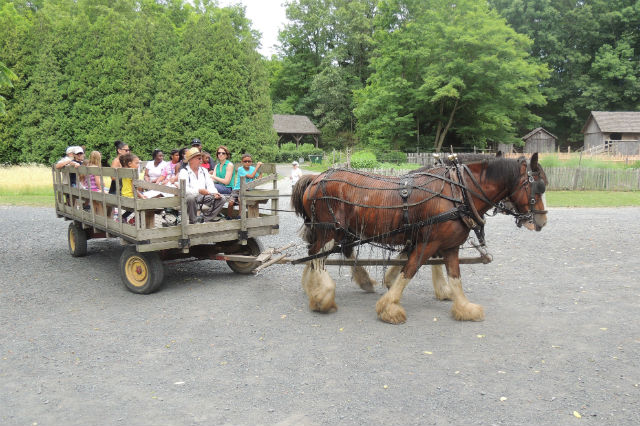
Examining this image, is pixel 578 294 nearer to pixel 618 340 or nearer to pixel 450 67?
pixel 618 340

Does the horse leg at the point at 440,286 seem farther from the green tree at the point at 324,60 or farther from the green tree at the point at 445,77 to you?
the green tree at the point at 324,60

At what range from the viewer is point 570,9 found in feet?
153

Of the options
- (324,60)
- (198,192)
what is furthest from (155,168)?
(324,60)

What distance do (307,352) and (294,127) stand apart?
153 feet

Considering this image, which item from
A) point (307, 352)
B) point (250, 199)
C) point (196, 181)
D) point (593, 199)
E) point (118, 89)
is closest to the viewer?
point (307, 352)

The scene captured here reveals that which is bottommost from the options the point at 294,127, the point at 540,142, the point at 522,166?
the point at 522,166

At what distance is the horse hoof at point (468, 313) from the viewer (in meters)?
5.25

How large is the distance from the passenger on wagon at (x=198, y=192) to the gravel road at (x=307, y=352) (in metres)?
1.05

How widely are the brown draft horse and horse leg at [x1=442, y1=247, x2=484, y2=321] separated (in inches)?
0.4

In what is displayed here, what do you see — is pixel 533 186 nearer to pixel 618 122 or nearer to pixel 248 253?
pixel 248 253

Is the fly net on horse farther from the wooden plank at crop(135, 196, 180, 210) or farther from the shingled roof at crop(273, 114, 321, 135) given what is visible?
the shingled roof at crop(273, 114, 321, 135)

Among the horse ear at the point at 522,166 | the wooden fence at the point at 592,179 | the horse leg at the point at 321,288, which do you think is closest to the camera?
the horse ear at the point at 522,166

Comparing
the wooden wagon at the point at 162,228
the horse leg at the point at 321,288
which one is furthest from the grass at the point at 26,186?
the horse leg at the point at 321,288

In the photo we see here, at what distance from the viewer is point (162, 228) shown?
5875mm
